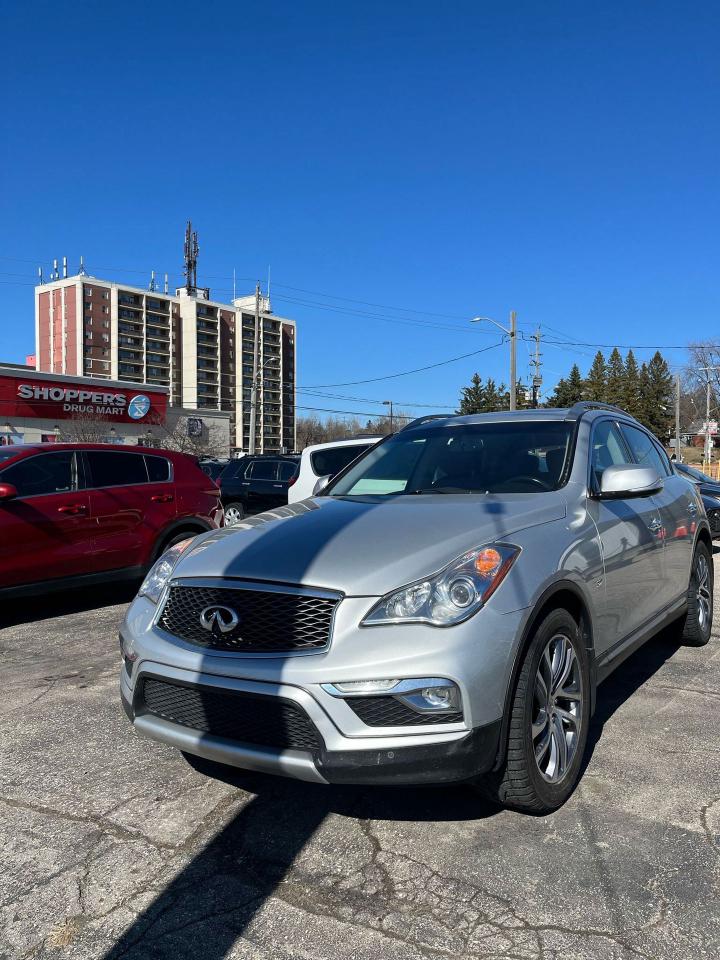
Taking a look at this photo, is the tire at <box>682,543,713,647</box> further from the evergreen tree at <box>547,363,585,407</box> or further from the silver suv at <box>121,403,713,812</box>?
the evergreen tree at <box>547,363,585,407</box>

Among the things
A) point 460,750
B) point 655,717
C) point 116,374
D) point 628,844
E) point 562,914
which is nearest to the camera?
point 562,914

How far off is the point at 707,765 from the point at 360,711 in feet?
6.52

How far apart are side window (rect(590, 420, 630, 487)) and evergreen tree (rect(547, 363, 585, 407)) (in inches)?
2995

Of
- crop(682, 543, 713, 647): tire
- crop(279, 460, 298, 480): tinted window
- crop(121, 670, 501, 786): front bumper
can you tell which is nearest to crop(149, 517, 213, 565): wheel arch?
crop(682, 543, 713, 647): tire

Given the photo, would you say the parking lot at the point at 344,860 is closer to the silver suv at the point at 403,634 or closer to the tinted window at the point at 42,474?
the silver suv at the point at 403,634

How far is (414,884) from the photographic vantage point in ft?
8.79

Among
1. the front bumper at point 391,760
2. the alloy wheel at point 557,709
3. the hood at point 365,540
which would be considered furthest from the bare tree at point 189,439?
the front bumper at point 391,760

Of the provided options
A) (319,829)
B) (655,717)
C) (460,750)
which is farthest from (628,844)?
(655,717)

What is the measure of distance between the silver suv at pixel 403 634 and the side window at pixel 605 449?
4.5 inches

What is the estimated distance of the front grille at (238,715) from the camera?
2723 mm

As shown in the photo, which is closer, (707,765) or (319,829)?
(319,829)

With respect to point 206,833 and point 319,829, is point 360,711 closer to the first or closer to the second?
point 319,829

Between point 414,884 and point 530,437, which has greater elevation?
point 530,437

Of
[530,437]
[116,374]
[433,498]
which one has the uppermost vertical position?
[116,374]
